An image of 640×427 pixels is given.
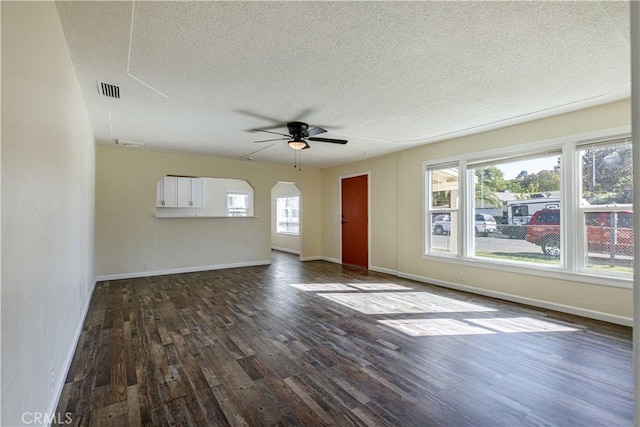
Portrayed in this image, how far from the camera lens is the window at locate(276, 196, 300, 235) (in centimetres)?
924

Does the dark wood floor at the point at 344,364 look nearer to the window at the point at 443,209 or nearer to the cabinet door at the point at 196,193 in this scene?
the window at the point at 443,209

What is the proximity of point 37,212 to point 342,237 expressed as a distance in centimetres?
617

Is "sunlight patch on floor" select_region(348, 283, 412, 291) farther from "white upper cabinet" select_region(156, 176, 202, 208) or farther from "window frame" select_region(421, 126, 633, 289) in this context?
"white upper cabinet" select_region(156, 176, 202, 208)

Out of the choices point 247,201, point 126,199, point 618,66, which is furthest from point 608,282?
point 247,201

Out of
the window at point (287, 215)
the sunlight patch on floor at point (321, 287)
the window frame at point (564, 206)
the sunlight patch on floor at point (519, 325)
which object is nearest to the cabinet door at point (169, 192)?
the window at point (287, 215)

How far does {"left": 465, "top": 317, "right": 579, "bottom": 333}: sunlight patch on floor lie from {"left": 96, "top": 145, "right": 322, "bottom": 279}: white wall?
4.93 metres

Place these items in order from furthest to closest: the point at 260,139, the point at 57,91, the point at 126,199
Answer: the point at 126,199
the point at 260,139
the point at 57,91

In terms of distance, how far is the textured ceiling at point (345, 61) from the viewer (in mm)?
1851

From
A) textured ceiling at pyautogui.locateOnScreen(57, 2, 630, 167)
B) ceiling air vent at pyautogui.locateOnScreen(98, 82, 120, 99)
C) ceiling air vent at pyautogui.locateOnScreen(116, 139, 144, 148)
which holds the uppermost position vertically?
ceiling air vent at pyautogui.locateOnScreen(116, 139, 144, 148)

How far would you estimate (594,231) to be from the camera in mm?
3428

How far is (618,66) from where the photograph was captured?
247cm

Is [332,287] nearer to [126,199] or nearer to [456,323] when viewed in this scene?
[456,323]

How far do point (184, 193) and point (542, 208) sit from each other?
7.79 metres

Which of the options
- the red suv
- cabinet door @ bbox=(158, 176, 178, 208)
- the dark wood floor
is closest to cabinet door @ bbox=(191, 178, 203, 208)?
cabinet door @ bbox=(158, 176, 178, 208)
